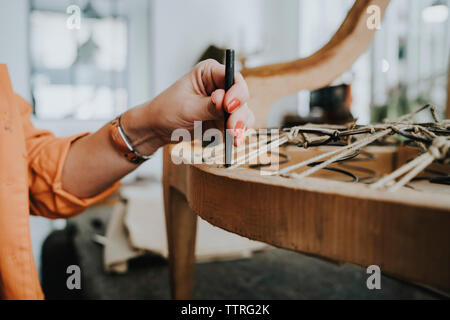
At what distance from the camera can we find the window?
3.81 m

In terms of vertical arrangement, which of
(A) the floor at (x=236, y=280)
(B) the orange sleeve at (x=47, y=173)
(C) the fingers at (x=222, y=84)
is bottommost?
(A) the floor at (x=236, y=280)

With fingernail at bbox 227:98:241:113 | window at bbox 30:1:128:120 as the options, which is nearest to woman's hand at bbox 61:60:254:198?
fingernail at bbox 227:98:241:113

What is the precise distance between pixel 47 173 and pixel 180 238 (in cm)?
28

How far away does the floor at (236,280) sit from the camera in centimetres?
98

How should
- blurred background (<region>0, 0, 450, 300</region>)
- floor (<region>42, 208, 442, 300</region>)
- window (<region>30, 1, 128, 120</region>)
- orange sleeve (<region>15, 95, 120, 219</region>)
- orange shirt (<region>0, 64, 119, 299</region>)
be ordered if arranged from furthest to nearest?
1. window (<region>30, 1, 128, 120</region>)
2. blurred background (<region>0, 0, 450, 300</region>)
3. floor (<region>42, 208, 442, 300</region>)
4. orange sleeve (<region>15, 95, 120, 219</region>)
5. orange shirt (<region>0, 64, 119, 299</region>)

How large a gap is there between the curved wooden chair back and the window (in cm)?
388

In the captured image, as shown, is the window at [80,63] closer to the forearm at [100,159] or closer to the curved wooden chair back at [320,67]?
the forearm at [100,159]

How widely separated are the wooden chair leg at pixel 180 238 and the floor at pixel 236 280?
346 millimetres

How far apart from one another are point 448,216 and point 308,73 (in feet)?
1.33

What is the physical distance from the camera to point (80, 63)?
400 cm

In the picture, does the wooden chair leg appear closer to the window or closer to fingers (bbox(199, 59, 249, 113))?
fingers (bbox(199, 59, 249, 113))

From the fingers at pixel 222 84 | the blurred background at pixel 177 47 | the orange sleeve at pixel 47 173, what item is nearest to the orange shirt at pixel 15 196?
the orange sleeve at pixel 47 173

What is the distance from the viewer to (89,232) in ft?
6.53
